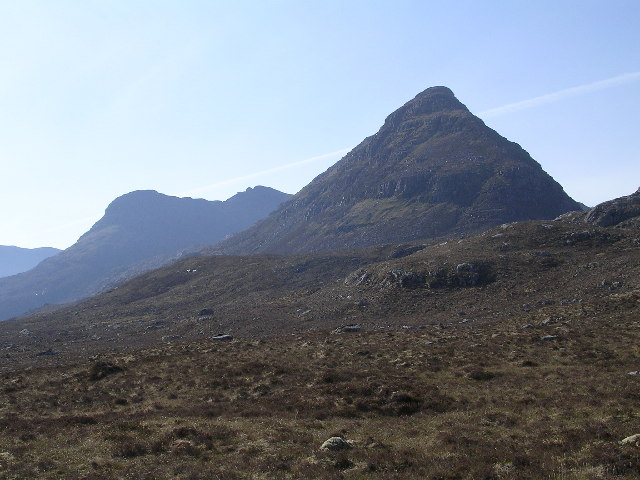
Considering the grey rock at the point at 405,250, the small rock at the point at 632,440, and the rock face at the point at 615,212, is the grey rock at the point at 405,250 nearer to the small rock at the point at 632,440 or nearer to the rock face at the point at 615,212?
the rock face at the point at 615,212

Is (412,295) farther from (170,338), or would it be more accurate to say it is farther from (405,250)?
(405,250)

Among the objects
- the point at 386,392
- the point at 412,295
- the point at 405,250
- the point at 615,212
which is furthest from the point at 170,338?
the point at 615,212

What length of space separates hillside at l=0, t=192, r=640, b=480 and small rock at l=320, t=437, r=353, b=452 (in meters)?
0.23

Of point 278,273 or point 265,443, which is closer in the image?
point 265,443

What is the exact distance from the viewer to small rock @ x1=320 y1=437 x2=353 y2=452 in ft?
60.9

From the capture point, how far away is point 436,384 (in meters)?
29.1

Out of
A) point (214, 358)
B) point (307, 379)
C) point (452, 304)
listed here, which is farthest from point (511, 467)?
point (452, 304)

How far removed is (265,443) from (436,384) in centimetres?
1312

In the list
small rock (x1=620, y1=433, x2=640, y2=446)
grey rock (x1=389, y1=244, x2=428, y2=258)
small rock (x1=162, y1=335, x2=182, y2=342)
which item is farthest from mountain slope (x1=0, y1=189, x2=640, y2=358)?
small rock (x1=620, y1=433, x2=640, y2=446)

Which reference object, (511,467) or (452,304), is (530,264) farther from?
(511,467)

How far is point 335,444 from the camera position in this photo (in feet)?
61.3

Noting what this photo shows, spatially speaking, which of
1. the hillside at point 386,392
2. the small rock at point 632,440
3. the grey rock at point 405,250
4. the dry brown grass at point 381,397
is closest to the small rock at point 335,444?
the hillside at point 386,392

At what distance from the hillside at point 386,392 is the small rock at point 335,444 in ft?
0.74

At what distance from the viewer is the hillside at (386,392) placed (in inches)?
664
